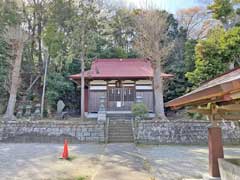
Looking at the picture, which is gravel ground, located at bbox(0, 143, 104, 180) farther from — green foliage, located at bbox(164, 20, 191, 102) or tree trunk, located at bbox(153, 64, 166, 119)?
green foliage, located at bbox(164, 20, 191, 102)

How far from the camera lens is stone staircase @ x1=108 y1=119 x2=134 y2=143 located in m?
13.5

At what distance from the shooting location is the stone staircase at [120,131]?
13.5m

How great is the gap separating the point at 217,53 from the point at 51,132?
31.4 feet

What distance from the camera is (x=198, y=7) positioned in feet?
92.3

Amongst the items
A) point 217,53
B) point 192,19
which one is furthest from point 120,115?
point 192,19

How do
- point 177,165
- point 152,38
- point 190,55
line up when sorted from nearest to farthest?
1. point 177,165
2. point 152,38
3. point 190,55

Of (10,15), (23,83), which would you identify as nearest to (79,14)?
(10,15)

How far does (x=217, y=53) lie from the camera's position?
539 inches

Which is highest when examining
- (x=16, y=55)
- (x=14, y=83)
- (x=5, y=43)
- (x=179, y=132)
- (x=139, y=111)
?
(x=5, y=43)

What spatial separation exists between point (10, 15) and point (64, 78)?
653 centimetres

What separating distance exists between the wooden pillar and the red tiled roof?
1332 cm

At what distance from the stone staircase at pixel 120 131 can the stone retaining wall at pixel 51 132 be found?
0.55 metres

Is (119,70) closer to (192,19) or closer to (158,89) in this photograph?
(158,89)

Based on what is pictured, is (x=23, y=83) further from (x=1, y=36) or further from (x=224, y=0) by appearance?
(x=224, y=0)
